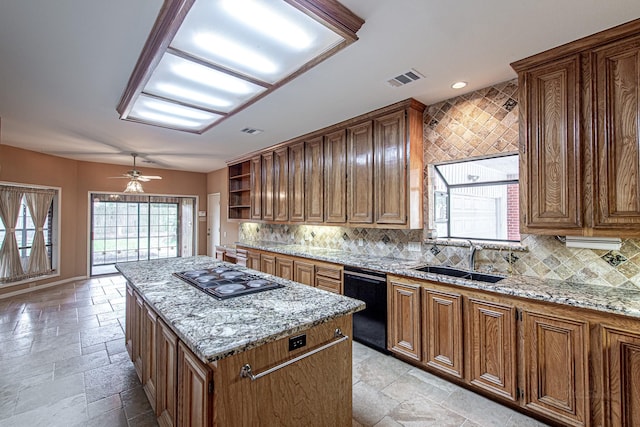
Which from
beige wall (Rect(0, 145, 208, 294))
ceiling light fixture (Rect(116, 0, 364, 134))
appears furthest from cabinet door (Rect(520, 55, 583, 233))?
beige wall (Rect(0, 145, 208, 294))

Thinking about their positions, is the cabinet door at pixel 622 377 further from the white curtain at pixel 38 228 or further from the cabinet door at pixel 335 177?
the white curtain at pixel 38 228

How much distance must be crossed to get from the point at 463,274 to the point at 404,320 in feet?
2.39

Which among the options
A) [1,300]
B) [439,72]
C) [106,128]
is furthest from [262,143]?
[1,300]

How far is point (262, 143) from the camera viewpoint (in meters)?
4.84

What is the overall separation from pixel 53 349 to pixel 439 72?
187 inches

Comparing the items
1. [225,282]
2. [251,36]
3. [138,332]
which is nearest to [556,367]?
[225,282]

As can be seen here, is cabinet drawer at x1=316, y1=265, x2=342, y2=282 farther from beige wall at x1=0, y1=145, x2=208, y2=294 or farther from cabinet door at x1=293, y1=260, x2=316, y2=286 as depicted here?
beige wall at x1=0, y1=145, x2=208, y2=294

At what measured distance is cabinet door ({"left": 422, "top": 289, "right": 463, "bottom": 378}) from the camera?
241cm

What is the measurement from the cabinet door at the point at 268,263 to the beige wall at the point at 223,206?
2414 mm

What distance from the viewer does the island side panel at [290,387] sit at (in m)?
1.27

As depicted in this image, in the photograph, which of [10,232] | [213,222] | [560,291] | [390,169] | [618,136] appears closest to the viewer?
[618,136]

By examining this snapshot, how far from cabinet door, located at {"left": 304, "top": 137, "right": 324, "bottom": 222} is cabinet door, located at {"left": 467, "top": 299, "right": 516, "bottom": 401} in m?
2.30

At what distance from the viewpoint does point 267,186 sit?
206 inches

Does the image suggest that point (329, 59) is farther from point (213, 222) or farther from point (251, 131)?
point (213, 222)
